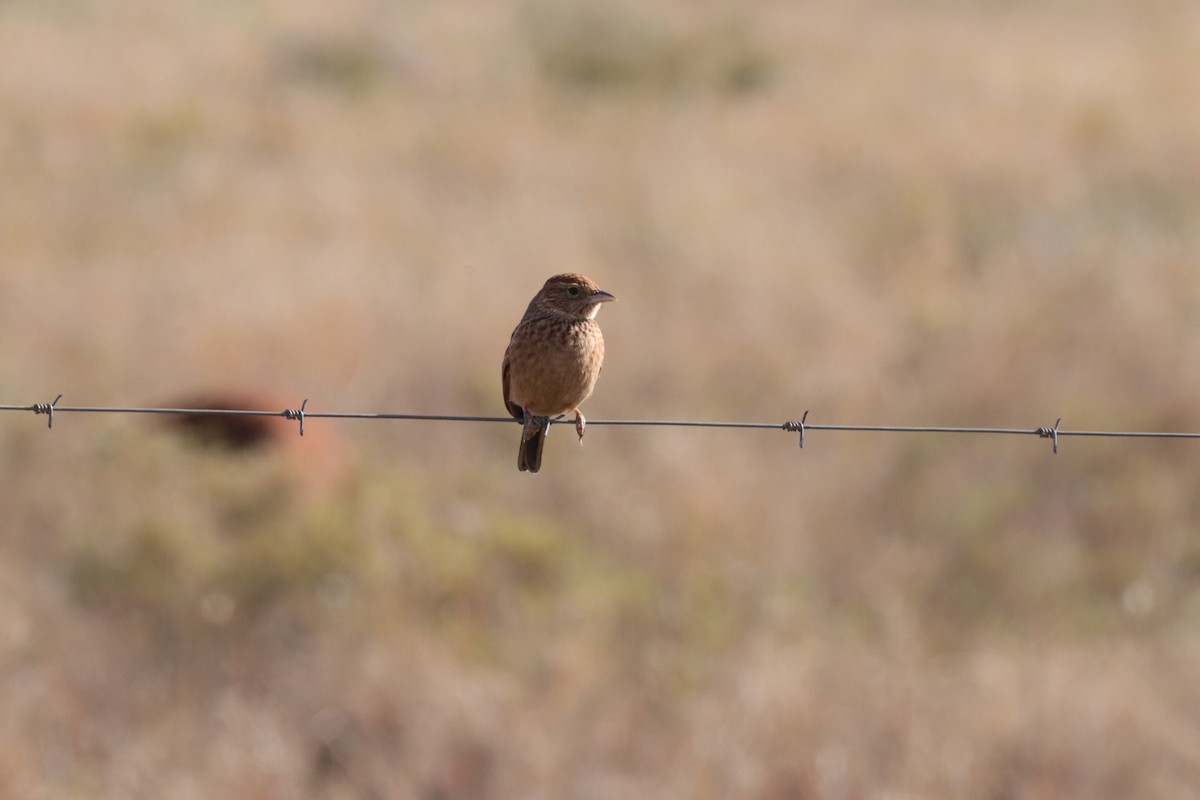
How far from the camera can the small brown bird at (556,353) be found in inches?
207

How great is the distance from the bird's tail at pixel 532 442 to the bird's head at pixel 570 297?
1.42 feet

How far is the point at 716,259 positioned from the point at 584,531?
426cm

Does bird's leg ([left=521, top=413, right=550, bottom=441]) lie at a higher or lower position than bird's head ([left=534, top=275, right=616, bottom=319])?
lower

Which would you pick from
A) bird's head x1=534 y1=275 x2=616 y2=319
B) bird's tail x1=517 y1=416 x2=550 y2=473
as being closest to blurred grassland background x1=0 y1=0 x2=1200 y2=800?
bird's tail x1=517 y1=416 x2=550 y2=473

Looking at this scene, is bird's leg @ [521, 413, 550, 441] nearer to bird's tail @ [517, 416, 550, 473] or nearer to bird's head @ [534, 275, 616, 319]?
bird's tail @ [517, 416, 550, 473]

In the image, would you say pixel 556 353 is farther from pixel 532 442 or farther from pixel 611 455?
pixel 611 455

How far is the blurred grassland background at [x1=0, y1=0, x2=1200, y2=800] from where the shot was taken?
7340 millimetres

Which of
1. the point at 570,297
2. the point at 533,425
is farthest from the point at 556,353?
the point at 533,425

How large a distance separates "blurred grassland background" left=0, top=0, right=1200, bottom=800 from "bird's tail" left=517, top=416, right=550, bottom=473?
197cm

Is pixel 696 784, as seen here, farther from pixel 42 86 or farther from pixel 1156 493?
pixel 42 86

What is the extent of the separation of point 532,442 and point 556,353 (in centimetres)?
65

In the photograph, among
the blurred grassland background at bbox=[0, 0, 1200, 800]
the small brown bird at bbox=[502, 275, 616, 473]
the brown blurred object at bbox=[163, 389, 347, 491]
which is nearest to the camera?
the small brown bird at bbox=[502, 275, 616, 473]

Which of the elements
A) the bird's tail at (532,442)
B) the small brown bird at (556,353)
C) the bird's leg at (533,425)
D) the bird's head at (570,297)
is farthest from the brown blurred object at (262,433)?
the bird's head at (570,297)

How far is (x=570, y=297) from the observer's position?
17.8 ft
